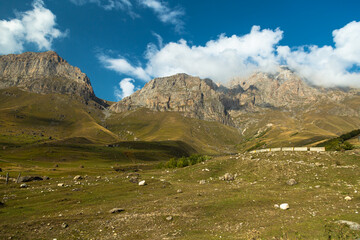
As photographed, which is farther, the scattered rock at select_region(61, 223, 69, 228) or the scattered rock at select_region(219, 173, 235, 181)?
the scattered rock at select_region(219, 173, 235, 181)

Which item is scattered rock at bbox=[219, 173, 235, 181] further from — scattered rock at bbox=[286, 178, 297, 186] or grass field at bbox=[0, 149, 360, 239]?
→ scattered rock at bbox=[286, 178, 297, 186]

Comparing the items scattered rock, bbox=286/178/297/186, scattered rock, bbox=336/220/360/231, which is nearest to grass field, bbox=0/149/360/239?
scattered rock, bbox=336/220/360/231

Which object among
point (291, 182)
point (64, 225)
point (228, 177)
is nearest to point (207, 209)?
point (64, 225)

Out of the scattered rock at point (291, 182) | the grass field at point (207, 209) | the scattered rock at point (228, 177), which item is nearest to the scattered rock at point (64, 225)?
the grass field at point (207, 209)

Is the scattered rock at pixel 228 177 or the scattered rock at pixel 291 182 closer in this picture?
the scattered rock at pixel 291 182

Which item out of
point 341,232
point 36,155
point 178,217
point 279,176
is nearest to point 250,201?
point 178,217

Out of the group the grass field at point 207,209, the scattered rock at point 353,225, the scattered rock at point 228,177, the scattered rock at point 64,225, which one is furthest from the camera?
the scattered rock at point 228,177

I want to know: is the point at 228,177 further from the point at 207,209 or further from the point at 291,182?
the point at 207,209

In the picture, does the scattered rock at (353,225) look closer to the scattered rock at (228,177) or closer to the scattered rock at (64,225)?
the scattered rock at (64,225)

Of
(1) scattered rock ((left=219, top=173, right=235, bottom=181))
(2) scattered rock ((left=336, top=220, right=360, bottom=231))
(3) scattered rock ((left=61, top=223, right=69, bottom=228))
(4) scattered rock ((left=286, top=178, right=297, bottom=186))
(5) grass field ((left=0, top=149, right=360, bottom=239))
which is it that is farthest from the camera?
(1) scattered rock ((left=219, top=173, right=235, bottom=181))

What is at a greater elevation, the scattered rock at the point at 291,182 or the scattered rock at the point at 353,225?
the scattered rock at the point at 353,225

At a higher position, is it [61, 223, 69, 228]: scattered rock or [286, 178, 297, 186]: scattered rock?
[286, 178, 297, 186]: scattered rock

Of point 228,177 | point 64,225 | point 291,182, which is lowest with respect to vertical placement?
point 64,225

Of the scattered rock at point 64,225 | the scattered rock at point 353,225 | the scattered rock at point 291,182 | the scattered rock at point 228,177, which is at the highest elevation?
the scattered rock at point 353,225
